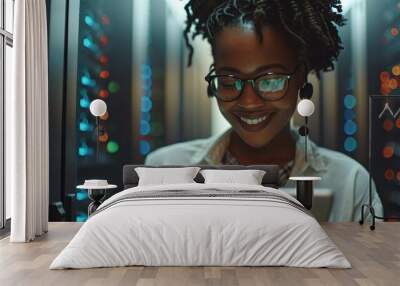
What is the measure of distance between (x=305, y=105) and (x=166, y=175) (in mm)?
1916

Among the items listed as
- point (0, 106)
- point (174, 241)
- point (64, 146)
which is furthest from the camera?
point (64, 146)

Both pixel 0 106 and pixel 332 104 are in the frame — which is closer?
pixel 0 106

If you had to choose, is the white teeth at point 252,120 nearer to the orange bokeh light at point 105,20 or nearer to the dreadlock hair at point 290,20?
the dreadlock hair at point 290,20

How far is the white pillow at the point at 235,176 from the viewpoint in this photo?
630 centimetres

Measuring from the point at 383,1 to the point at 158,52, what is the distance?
2970 mm

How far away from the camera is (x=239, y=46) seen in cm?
717

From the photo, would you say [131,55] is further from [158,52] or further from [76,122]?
[76,122]

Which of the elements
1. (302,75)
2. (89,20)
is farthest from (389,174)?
(89,20)

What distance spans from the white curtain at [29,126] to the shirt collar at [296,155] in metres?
2.13

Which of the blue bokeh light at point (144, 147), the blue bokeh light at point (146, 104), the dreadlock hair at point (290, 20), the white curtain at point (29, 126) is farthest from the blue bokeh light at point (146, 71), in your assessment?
the white curtain at point (29, 126)

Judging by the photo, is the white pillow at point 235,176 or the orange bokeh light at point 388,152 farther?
the orange bokeh light at point 388,152

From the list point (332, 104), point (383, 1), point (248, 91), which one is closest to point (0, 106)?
point (248, 91)

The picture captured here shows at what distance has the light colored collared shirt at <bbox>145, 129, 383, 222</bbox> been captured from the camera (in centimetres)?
714

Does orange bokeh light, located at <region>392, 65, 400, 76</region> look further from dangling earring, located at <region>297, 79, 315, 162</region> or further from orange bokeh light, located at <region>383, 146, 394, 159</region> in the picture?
dangling earring, located at <region>297, 79, 315, 162</region>
